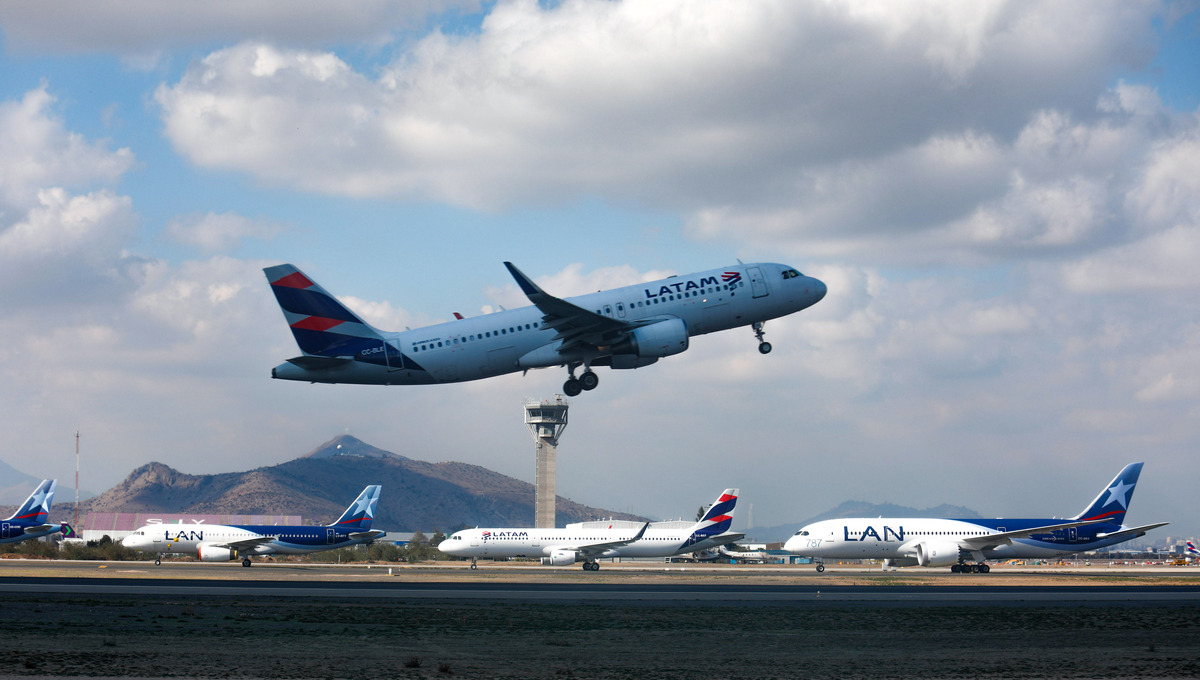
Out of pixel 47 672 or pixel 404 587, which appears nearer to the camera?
pixel 47 672

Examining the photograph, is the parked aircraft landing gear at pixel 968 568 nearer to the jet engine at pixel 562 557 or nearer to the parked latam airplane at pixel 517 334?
the jet engine at pixel 562 557

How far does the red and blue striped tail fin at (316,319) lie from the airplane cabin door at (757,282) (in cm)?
1835

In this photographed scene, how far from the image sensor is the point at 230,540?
92312 millimetres

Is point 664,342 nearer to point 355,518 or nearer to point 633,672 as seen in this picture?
point 633,672

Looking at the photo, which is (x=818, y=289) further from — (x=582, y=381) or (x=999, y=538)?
(x=999, y=538)

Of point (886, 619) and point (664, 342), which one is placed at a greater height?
point (664, 342)

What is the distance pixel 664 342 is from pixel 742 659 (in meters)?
20.3

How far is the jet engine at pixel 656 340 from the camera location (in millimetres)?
45906

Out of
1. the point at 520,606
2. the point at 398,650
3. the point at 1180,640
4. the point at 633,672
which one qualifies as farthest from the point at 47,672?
the point at 1180,640

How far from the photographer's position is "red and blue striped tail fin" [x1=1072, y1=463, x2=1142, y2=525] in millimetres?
87812

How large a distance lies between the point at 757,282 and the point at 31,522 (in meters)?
90.0

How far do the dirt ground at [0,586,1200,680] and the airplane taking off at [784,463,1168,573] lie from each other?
3737 cm

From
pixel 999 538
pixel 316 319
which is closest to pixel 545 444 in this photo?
pixel 999 538

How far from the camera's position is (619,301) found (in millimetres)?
46844
